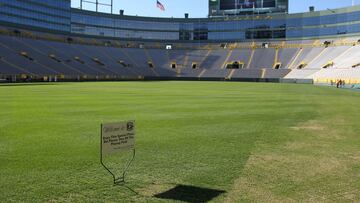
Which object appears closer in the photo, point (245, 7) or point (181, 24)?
point (245, 7)

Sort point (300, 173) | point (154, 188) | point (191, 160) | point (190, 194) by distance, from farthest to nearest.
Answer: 1. point (191, 160)
2. point (300, 173)
3. point (154, 188)
4. point (190, 194)

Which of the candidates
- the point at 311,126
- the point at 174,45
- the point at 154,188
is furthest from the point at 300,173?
the point at 174,45

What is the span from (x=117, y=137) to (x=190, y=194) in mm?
1767

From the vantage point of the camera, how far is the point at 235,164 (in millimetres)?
10266

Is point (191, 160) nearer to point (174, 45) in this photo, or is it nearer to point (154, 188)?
point (154, 188)

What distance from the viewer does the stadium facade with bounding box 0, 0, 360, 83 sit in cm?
9100

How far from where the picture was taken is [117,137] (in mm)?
8070

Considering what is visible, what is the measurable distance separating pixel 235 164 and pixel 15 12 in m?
101

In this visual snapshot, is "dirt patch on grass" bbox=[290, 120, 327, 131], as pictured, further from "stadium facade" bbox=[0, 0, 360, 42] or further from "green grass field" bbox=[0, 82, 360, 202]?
"stadium facade" bbox=[0, 0, 360, 42]

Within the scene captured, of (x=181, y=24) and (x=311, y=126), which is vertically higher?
(x=181, y=24)

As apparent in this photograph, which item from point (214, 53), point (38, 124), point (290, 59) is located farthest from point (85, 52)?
point (38, 124)

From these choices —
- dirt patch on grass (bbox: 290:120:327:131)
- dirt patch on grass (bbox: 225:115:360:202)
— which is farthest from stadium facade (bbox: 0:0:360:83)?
dirt patch on grass (bbox: 225:115:360:202)

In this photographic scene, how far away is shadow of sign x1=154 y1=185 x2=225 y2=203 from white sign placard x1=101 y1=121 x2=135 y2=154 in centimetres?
119

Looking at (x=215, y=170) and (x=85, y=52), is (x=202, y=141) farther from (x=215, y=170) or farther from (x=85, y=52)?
(x=85, y=52)
